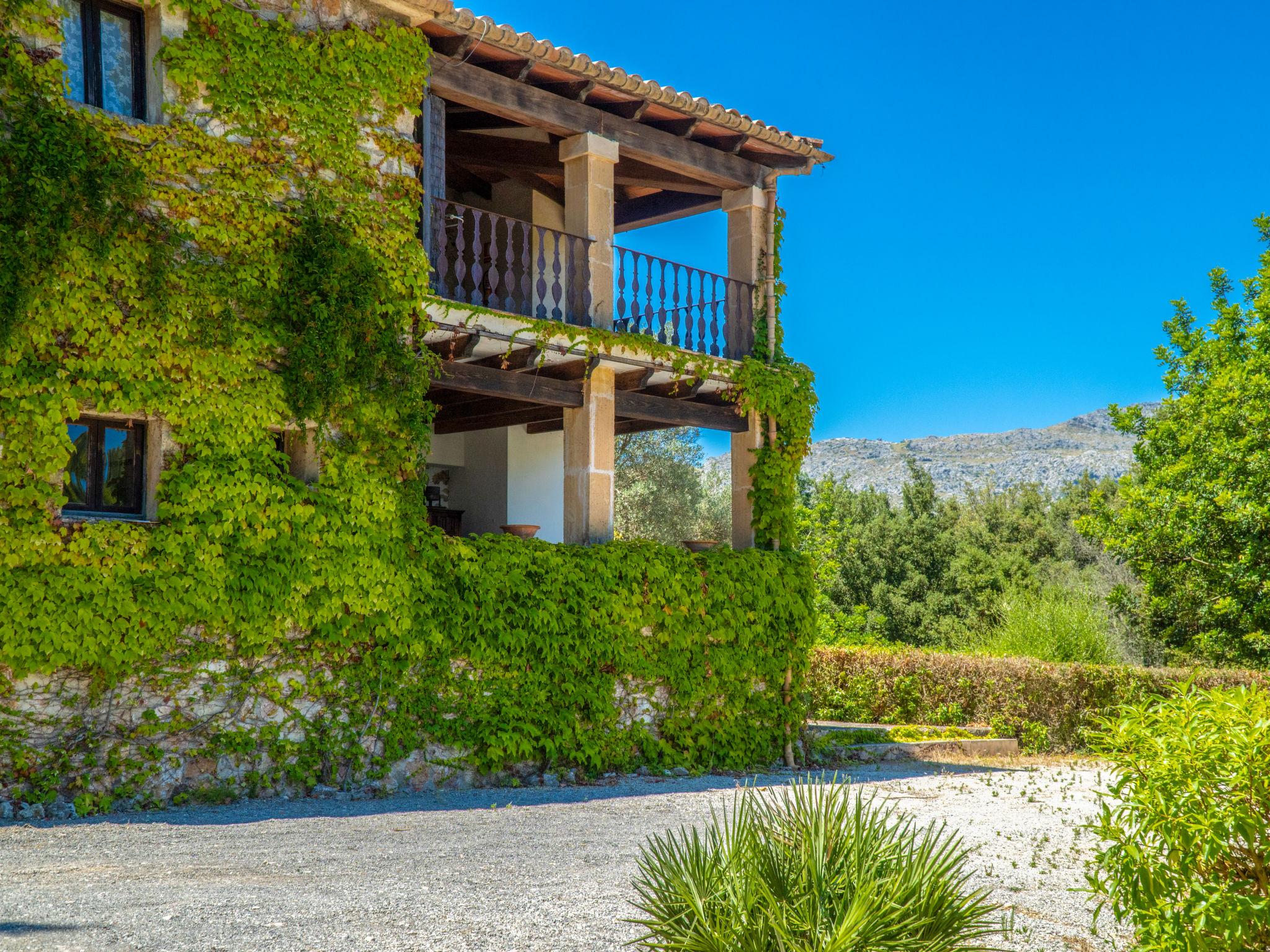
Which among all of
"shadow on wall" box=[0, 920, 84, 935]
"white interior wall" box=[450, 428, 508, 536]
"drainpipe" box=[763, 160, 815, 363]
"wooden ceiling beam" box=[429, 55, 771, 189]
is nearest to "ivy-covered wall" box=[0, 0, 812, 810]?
"wooden ceiling beam" box=[429, 55, 771, 189]

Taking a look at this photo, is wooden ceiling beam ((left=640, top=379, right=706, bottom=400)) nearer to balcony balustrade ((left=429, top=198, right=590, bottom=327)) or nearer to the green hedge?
balcony balustrade ((left=429, top=198, right=590, bottom=327))

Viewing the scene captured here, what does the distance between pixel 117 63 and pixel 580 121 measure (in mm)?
4369

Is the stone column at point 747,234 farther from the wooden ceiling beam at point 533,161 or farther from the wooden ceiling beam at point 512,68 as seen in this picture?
the wooden ceiling beam at point 512,68

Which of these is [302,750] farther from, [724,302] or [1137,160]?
[1137,160]

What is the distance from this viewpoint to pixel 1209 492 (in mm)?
22125

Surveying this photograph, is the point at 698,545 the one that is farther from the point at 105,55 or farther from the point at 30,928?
the point at 30,928

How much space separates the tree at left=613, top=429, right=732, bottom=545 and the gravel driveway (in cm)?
1385

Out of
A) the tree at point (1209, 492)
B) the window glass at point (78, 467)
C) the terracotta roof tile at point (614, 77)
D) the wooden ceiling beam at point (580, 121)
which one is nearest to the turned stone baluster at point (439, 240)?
the wooden ceiling beam at point (580, 121)

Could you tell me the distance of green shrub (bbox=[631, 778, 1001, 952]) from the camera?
3926 mm

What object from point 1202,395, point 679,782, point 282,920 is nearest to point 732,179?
point 679,782

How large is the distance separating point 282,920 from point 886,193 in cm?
6908

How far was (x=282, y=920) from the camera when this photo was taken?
496 centimetres

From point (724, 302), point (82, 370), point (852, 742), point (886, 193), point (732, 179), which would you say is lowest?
point (852, 742)

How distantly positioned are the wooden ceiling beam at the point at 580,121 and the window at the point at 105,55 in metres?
2.54
